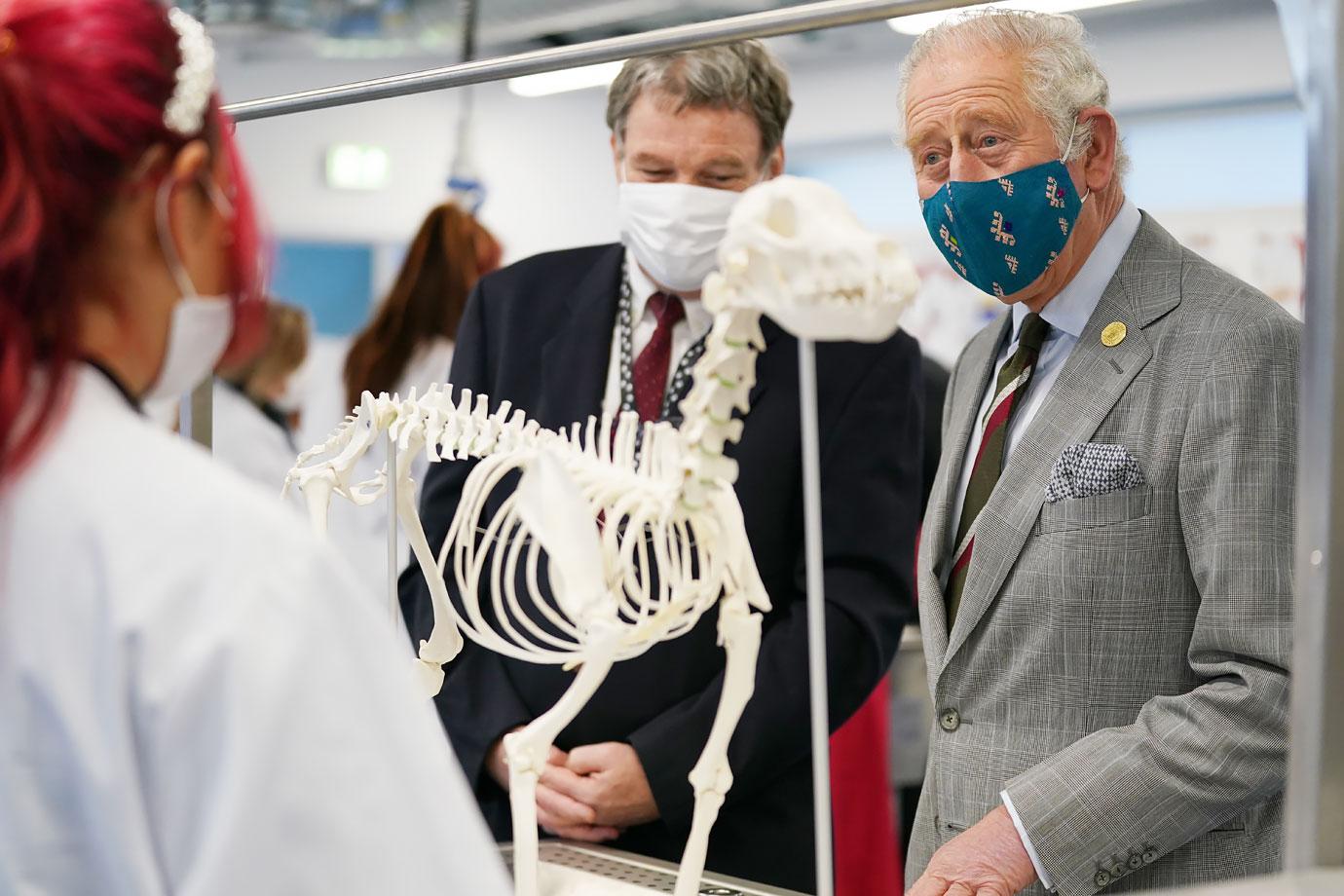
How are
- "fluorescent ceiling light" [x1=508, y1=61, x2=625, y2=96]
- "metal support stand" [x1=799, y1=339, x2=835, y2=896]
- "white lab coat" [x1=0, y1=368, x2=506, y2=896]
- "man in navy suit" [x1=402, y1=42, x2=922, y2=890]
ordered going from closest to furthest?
"white lab coat" [x1=0, y1=368, x2=506, y2=896]
"metal support stand" [x1=799, y1=339, x2=835, y2=896]
"man in navy suit" [x1=402, y1=42, x2=922, y2=890]
"fluorescent ceiling light" [x1=508, y1=61, x2=625, y2=96]

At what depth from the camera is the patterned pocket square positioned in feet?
4.55

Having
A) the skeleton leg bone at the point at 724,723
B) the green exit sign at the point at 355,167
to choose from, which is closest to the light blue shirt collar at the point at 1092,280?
the skeleton leg bone at the point at 724,723

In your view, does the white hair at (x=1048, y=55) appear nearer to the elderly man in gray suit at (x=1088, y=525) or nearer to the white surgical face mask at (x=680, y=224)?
the elderly man in gray suit at (x=1088, y=525)

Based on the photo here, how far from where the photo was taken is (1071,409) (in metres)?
1.45

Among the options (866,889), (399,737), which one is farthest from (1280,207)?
(399,737)

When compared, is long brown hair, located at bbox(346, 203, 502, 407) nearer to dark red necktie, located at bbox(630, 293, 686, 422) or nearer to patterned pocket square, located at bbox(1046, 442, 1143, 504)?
dark red necktie, located at bbox(630, 293, 686, 422)

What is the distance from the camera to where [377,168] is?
233 inches

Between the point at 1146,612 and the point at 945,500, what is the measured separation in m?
0.28

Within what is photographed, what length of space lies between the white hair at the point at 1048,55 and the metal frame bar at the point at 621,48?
0.33 meters

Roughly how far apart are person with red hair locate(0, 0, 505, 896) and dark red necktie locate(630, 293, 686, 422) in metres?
0.97

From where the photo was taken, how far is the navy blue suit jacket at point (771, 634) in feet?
5.48

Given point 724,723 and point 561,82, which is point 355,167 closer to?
point 561,82

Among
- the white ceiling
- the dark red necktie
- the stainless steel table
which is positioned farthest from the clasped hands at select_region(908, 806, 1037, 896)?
the white ceiling

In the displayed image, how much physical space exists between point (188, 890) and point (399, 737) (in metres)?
0.13
